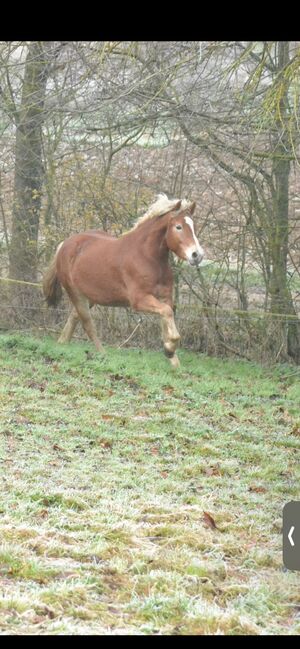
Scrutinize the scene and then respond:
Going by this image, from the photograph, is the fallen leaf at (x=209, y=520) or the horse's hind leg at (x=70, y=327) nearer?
the fallen leaf at (x=209, y=520)

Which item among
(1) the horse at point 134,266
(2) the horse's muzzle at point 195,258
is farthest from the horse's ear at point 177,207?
(2) the horse's muzzle at point 195,258

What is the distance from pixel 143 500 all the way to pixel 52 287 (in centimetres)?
712

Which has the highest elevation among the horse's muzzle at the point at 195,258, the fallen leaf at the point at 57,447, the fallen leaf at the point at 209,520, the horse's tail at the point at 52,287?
the horse's muzzle at the point at 195,258

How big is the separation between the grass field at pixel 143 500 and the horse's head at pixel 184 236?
1.21 meters

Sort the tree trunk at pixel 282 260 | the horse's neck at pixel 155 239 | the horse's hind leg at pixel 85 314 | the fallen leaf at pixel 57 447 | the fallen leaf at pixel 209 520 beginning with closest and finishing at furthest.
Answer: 1. the fallen leaf at pixel 209 520
2. the fallen leaf at pixel 57 447
3. the horse's neck at pixel 155 239
4. the horse's hind leg at pixel 85 314
5. the tree trunk at pixel 282 260

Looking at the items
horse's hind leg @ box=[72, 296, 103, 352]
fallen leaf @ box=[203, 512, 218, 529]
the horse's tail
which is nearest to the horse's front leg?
horse's hind leg @ box=[72, 296, 103, 352]

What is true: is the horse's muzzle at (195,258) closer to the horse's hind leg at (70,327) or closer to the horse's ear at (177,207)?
the horse's ear at (177,207)

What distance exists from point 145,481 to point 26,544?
60.3 inches

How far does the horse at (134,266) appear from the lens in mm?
9911

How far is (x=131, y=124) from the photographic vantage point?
11.7 meters

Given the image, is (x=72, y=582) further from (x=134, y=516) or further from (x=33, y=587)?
(x=134, y=516)

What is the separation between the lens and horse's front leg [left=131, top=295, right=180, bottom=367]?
32.1 feet

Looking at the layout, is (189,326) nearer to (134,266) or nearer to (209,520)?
(134,266)

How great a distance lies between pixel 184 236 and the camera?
9.84 metres
